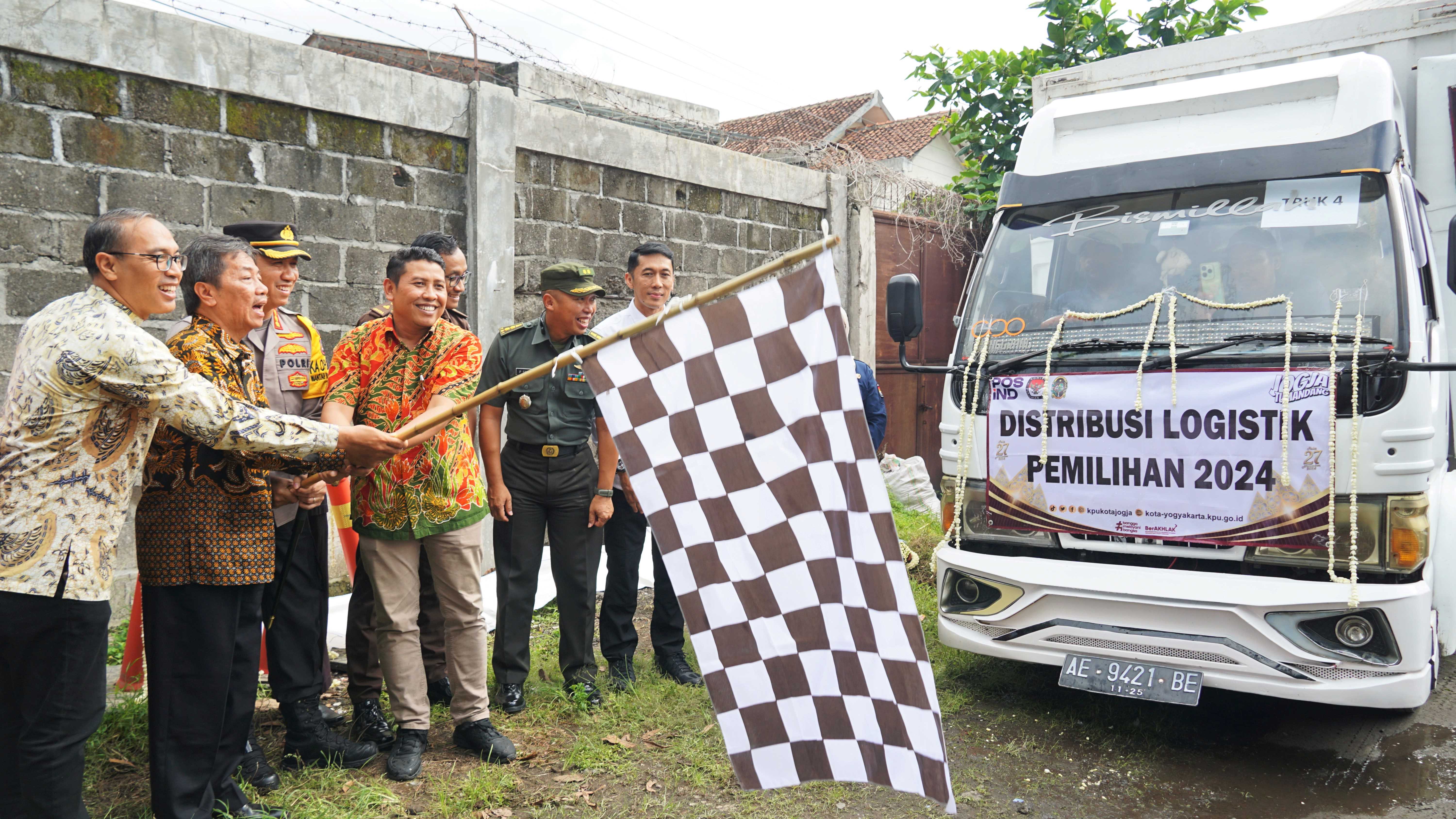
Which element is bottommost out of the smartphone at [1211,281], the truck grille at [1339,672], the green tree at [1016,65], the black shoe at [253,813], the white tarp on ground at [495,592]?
the black shoe at [253,813]

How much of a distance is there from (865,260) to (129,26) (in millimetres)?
6380

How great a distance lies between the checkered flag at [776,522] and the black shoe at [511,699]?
2.23 meters

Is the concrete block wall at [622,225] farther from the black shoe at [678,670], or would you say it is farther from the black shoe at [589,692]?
the black shoe at [589,692]

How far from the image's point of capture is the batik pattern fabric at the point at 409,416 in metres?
3.77

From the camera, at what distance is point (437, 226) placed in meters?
6.03

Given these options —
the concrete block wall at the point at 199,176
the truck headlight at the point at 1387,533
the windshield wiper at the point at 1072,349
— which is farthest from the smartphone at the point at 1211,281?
the concrete block wall at the point at 199,176

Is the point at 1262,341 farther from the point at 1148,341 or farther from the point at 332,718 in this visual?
the point at 332,718

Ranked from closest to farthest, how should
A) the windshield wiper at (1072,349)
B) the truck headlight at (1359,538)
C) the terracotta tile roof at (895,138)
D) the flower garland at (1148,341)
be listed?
the truck headlight at (1359,538), the flower garland at (1148,341), the windshield wiper at (1072,349), the terracotta tile roof at (895,138)

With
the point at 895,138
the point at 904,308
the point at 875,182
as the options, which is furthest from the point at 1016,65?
the point at 895,138

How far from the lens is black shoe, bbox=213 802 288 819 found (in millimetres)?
3242

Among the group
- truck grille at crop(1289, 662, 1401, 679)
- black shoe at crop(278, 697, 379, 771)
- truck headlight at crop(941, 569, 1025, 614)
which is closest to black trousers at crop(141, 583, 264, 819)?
black shoe at crop(278, 697, 379, 771)

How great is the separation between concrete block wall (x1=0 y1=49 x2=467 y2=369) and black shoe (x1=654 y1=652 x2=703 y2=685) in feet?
8.55

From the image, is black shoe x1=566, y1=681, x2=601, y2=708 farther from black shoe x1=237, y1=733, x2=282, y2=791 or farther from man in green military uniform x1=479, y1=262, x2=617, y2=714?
black shoe x1=237, y1=733, x2=282, y2=791

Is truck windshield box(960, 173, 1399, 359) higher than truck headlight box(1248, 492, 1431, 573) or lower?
higher
